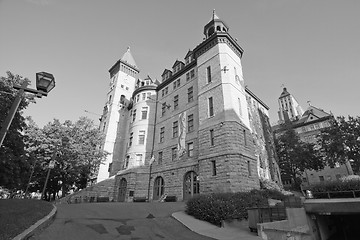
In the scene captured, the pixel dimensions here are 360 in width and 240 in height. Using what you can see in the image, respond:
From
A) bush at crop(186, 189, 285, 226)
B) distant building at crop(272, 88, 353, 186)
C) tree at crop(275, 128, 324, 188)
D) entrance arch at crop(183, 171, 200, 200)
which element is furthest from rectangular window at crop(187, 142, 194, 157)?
distant building at crop(272, 88, 353, 186)

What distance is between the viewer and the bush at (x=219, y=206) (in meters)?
12.8

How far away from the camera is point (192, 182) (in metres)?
22.9

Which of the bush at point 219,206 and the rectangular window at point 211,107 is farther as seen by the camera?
the rectangular window at point 211,107

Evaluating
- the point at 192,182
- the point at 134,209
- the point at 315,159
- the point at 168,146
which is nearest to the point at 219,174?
the point at 192,182

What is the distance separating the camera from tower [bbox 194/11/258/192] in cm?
1919

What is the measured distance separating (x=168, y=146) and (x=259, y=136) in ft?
53.1

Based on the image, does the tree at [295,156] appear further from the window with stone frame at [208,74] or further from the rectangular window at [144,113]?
the rectangular window at [144,113]

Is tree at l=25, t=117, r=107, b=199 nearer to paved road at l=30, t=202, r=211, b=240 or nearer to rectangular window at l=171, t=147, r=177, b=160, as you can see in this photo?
rectangular window at l=171, t=147, r=177, b=160

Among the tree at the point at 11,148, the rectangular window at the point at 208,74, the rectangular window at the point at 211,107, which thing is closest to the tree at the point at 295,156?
the rectangular window at the point at 211,107

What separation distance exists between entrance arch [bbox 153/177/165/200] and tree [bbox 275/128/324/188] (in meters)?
27.6

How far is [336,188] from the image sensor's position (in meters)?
22.2

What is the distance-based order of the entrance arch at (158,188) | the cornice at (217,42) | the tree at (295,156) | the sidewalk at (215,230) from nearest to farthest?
the sidewalk at (215,230)
the cornice at (217,42)
the entrance arch at (158,188)
the tree at (295,156)

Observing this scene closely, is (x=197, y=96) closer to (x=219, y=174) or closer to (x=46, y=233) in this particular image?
(x=219, y=174)

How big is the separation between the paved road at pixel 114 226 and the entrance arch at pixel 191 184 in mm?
8405
